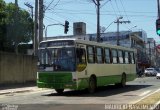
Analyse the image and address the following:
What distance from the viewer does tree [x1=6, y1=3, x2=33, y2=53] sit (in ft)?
210

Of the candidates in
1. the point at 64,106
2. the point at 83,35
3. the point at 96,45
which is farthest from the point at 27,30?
the point at 64,106

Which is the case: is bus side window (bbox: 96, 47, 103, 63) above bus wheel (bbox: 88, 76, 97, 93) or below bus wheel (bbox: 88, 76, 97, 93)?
above

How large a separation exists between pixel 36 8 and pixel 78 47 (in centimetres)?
1368

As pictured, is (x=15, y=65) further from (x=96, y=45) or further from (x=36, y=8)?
(x=96, y=45)

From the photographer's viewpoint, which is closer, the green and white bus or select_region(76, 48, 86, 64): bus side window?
the green and white bus

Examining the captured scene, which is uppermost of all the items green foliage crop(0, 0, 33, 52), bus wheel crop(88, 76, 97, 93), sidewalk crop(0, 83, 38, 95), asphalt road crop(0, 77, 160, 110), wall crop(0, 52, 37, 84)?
green foliage crop(0, 0, 33, 52)

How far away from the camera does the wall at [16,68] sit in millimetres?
31516

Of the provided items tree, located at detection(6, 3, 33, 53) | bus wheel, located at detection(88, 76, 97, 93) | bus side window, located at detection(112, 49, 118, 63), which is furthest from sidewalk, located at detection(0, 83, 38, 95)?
tree, located at detection(6, 3, 33, 53)

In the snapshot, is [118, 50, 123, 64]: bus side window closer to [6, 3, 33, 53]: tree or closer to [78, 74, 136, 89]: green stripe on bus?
[78, 74, 136, 89]: green stripe on bus

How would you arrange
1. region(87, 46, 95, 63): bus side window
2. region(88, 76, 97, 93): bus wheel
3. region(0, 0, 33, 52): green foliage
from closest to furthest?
region(87, 46, 95, 63): bus side window < region(88, 76, 97, 93): bus wheel < region(0, 0, 33, 52): green foliage

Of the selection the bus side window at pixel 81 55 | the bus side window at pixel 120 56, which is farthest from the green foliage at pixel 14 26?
the bus side window at pixel 81 55

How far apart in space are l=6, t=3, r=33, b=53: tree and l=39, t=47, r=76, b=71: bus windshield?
4007cm

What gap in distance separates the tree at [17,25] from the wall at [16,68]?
→ 2663cm

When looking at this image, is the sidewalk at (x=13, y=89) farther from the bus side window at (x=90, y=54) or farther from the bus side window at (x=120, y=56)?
the bus side window at (x=120, y=56)
